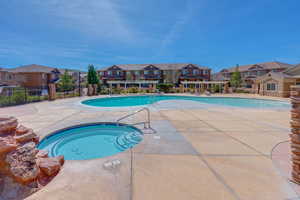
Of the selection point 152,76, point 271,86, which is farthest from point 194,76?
point 271,86

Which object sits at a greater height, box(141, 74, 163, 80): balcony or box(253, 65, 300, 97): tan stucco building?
box(141, 74, 163, 80): balcony

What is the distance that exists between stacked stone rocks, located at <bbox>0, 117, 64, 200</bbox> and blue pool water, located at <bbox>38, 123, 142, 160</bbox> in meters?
1.54

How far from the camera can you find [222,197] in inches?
83.7

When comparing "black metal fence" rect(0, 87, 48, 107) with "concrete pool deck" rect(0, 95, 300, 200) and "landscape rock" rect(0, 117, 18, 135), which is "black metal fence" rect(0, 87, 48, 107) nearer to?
"landscape rock" rect(0, 117, 18, 135)

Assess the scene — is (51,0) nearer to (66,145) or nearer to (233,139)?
(66,145)

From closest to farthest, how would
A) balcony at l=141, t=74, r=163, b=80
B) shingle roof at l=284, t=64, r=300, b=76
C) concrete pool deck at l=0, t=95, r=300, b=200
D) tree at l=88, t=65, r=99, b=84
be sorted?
1. concrete pool deck at l=0, t=95, r=300, b=200
2. shingle roof at l=284, t=64, r=300, b=76
3. tree at l=88, t=65, r=99, b=84
4. balcony at l=141, t=74, r=163, b=80

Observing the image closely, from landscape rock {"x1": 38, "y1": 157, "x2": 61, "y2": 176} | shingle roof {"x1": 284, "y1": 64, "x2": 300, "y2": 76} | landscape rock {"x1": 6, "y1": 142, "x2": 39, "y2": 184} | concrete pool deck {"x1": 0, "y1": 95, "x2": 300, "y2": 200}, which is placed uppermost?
shingle roof {"x1": 284, "y1": 64, "x2": 300, "y2": 76}

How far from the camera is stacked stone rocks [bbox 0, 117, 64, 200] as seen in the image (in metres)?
2.24

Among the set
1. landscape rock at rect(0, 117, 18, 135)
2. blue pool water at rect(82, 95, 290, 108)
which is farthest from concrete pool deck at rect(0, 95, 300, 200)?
blue pool water at rect(82, 95, 290, 108)

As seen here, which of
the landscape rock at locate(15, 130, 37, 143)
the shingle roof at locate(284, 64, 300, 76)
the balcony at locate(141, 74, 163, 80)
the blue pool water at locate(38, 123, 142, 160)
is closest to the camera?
the landscape rock at locate(15, 130, 37, 143)

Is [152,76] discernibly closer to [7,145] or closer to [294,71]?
[294,71]

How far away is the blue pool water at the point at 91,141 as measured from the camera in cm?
449

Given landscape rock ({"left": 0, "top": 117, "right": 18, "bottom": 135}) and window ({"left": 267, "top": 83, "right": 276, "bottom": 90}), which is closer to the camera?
landscape rock ({"left": 0, "top": 117, "right": 18, "bottom": 135})

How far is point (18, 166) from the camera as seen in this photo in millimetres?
2377
